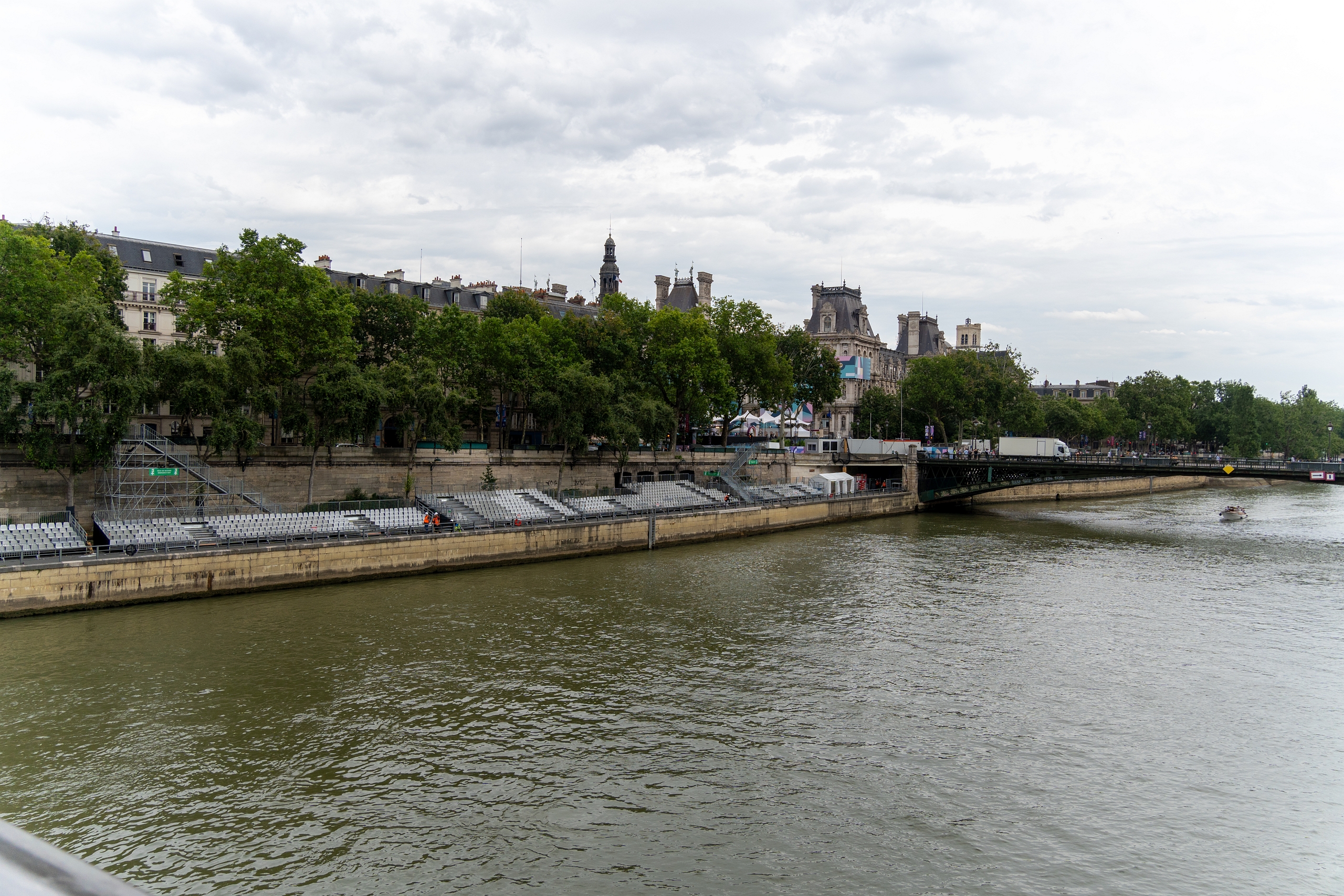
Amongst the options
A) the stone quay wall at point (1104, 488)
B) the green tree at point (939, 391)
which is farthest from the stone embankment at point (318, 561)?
the green tree at point (939, 391)

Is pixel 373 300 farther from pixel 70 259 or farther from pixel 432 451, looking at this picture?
pixel 70 259

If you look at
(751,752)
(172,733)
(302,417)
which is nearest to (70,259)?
(302,417)

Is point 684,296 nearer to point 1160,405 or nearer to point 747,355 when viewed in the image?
point 747,355

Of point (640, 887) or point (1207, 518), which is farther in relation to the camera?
point (1207, 518)

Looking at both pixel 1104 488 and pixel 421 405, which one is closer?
pixel 421 405

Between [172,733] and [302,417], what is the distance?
1093 inches

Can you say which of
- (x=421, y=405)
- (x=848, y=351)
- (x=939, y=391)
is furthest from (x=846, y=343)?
(x=421, y=405)

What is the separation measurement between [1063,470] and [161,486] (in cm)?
6208

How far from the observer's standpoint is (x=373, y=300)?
60.3 meters

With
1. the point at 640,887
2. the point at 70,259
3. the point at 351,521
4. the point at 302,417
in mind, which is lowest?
the point at 640,887

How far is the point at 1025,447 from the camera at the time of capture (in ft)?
263

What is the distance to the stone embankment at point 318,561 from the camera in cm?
3045

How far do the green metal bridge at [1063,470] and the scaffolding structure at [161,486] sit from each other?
188ft

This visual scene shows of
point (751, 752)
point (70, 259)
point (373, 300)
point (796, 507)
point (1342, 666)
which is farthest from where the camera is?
point (796, 507)
